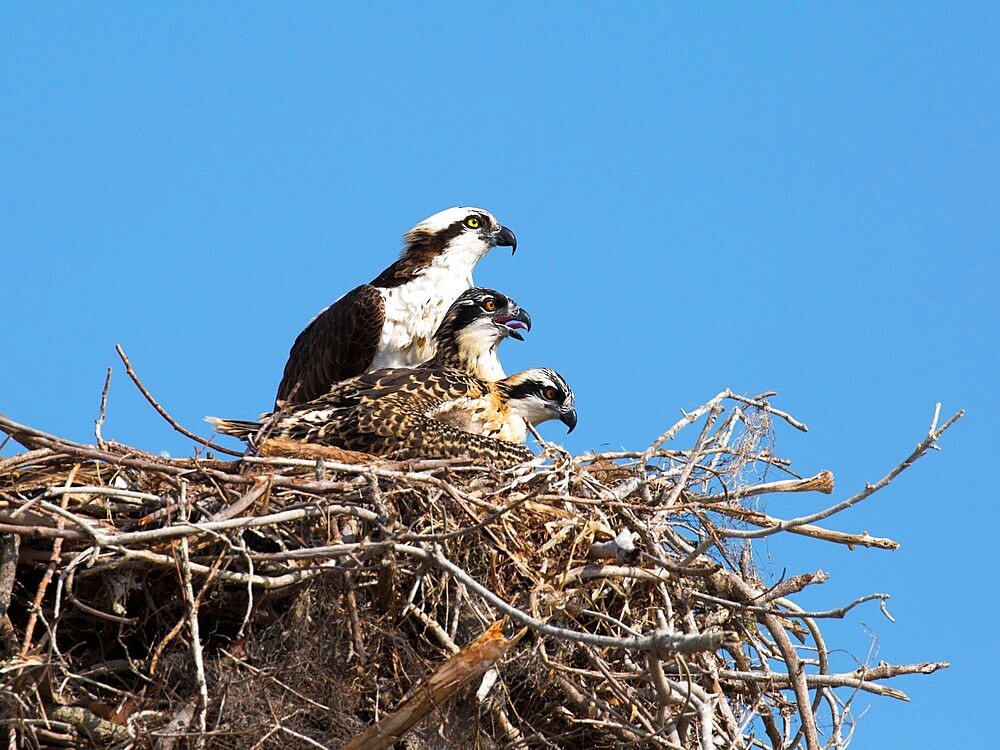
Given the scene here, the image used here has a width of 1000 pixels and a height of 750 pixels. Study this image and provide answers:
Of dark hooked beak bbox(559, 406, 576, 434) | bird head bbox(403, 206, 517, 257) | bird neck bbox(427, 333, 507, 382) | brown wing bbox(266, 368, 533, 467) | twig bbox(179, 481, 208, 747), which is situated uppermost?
bird head bbox(403, 206, 517, 257)

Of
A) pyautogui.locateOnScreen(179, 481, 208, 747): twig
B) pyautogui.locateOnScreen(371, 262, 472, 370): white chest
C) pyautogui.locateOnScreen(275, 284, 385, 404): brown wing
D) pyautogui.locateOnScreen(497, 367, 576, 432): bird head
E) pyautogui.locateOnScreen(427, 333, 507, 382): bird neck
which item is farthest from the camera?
pyautogui.locateOnScreen(371, 262, 472, 370): white chest

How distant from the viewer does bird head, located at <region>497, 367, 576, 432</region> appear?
790cm

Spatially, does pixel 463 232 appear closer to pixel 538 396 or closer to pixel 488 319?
pixel 488 319

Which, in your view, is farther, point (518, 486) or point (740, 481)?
point (740, 481)

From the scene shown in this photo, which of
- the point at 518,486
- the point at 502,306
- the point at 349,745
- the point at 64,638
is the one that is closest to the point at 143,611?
the point at 64,638

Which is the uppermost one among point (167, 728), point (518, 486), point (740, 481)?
point (740, 481)

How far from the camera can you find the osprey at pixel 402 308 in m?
9.12

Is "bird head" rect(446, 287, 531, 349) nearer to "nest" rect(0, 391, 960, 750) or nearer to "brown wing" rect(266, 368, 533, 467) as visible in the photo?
"brown wing" rect(266, 368, 533, 467)

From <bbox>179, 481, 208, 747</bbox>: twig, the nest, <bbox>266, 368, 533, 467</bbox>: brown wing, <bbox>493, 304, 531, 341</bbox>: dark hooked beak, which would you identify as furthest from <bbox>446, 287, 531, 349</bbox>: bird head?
<bbox>179, 481, 208, 747</bbox>: twig

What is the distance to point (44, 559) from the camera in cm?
528

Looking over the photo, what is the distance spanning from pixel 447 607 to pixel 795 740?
60.0 inches

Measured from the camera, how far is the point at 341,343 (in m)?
9.09

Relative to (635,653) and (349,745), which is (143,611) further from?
(635,653)

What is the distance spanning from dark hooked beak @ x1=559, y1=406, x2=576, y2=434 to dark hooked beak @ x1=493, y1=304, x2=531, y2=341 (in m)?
0.70
